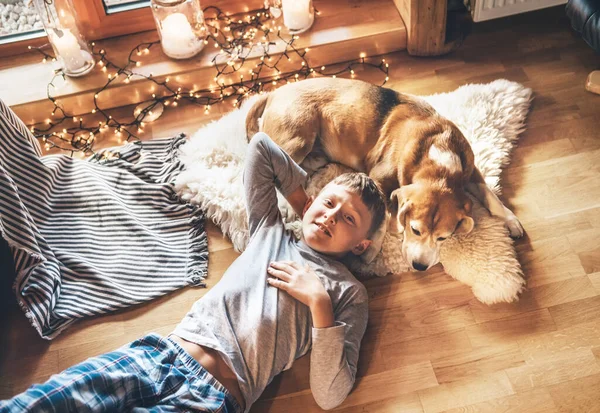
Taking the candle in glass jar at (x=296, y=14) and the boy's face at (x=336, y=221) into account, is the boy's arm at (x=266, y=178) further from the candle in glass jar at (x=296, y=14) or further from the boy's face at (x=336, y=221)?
the candle in glass jar at (x=296, y=14)

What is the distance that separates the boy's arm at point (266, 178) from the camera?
184cm

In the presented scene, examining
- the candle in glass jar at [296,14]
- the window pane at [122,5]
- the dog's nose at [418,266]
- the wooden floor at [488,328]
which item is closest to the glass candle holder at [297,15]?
the candle in glass jar at [296,14]

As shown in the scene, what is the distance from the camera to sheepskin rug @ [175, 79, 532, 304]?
6.18 ft

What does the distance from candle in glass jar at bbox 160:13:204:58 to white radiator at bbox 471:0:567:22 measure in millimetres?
1171

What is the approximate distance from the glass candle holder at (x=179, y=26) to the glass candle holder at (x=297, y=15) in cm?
36

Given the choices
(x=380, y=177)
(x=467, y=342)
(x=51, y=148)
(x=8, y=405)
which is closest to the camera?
(x=8, y=405)

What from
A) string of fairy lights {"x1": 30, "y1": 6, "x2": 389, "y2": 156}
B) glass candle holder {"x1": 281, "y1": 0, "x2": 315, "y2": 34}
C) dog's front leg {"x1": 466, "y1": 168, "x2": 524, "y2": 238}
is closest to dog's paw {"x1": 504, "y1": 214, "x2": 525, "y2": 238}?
dog's front leg {"x1": 466, "y1": 168, "x2": 524, "y2": 238}

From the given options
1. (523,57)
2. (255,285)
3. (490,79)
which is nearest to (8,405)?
(255,285)

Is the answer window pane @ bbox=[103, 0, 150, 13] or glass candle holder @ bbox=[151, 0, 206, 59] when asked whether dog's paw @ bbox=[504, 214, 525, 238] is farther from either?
window pane @ bbox=[103, 0, 150, 13]

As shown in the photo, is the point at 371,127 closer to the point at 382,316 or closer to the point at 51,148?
the point at 382,316

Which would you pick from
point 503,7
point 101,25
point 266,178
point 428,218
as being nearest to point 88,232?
point 266,178

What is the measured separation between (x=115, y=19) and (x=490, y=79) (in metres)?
1.62

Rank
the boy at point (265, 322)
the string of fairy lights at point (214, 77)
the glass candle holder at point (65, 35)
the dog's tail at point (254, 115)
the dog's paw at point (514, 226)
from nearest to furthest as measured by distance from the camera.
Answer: the boy at point (265, 322)
the dog's paw at point (514, 226)
the dog's tail at point (254, 115)
the glass candle holder at point (65, 35)
the string of fairy lights at point (214, 77)

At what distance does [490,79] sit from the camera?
2.45 meters
